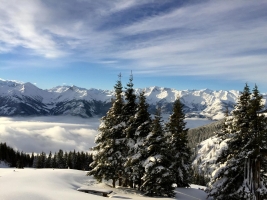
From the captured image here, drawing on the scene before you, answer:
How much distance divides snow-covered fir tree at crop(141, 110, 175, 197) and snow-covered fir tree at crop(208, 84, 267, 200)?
473cm

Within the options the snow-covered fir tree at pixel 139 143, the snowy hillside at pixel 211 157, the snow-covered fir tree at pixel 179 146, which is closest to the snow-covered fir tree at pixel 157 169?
the snow-covered fir tree at pixel 139 143

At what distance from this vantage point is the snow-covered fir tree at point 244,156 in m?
21.8

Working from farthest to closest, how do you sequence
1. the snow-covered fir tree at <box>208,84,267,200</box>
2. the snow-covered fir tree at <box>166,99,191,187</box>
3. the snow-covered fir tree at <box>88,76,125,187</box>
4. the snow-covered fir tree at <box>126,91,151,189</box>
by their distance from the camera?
1. the snow-covered fir tree at <box>166,99,191,187</box>
2. the snow-covered fir tree at <box>88,76,125,187</box>
3. the snow-covered fir tree at <box>126,91,151,189</box>
4. the snow-covered fir tree at <box>208,84,267,200</box>

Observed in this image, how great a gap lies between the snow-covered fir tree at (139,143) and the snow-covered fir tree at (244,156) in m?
7.67

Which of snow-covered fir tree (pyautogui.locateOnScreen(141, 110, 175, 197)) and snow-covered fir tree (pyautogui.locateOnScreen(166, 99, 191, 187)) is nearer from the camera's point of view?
snow-covered fir tree (pyautogui.locateOnScreen(141, 110, 175, 197))

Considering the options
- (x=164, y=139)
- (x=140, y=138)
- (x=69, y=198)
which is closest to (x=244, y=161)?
(x=164, y=139)

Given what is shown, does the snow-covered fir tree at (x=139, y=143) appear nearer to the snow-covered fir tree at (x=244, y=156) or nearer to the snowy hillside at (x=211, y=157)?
the snowy hillside at (x=211, y=157)

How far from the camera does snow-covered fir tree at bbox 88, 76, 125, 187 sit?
1081 inches

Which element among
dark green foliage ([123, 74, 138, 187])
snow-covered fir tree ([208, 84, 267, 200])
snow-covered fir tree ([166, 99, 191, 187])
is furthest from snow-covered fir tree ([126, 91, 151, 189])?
snow-covered fir tree ([208, 84, 267, 200])

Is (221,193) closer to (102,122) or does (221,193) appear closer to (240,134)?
(240,134)

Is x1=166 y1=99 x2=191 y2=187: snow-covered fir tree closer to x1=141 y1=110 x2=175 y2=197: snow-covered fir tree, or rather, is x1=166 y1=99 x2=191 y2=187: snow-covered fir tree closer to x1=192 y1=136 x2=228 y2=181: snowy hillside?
x1=192 y1=136 x2=228 y2=181: snowy hillside

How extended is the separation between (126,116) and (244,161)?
14045 mm

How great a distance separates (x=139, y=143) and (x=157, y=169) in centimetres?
364

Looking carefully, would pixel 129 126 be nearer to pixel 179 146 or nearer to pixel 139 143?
pixel 139 143
